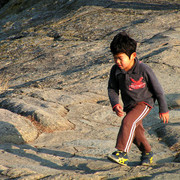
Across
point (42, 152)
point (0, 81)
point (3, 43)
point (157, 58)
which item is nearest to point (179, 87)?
point (157, 58)

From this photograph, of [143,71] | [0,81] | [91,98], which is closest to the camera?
[143,71]

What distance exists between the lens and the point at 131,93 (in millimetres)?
2922

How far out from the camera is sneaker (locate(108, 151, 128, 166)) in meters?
2.75

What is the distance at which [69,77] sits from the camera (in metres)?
6.16

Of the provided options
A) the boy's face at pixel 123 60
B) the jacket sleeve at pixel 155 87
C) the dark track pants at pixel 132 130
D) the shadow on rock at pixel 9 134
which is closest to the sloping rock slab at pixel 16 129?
the shadow on rock at pixel 9 134

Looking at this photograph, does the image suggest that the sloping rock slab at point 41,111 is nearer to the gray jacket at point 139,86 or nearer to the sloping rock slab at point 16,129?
the sloping rock slab at point 16,129

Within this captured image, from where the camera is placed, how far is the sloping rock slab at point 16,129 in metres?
3.49

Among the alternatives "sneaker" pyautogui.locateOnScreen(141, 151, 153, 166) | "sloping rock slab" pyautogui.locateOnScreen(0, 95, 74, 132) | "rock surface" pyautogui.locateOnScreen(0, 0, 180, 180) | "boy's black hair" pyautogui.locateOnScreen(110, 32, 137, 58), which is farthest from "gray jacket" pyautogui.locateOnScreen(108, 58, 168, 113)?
"sloping rock slab" pyautogui.locateOnScreen(0, 95, 74, 132)

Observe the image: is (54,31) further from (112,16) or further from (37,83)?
(37,83)

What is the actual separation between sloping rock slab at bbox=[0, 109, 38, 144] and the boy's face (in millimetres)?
1425

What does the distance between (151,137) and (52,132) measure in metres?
1.21

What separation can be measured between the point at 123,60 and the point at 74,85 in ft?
9.56

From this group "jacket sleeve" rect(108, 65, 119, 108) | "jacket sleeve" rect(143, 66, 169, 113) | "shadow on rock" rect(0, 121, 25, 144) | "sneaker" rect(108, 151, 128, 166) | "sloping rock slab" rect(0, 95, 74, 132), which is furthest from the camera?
"sloping rock slab" rect(0, 95, 74, 132)

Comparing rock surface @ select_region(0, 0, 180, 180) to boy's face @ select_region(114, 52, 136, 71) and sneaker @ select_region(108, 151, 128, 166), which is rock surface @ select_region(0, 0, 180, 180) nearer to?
sneaker @ select_region(108, 151, 128, 166)
